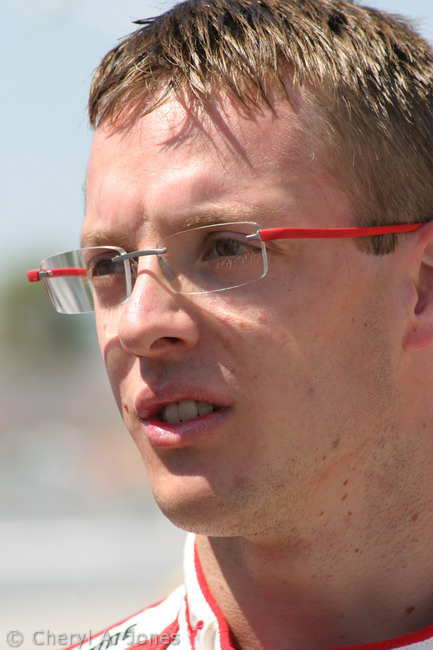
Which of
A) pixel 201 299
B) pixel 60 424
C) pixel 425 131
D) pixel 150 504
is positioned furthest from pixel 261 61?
pixel 60 424

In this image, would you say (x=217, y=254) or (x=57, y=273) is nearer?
(x=217, y=254)

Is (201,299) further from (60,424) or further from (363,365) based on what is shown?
(60,424)

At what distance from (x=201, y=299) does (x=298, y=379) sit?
12.5 inches

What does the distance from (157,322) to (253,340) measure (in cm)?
24

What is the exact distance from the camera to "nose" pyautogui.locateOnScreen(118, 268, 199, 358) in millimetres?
2305

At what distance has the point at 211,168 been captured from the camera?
236 cm

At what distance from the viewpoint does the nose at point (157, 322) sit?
2305 mm

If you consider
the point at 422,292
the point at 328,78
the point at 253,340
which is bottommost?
the point at 253,340

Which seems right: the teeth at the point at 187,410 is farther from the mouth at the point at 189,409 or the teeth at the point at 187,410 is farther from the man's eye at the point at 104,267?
the man's eye at the point at 104,267

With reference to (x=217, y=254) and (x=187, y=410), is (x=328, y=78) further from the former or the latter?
(x=187, y=410)

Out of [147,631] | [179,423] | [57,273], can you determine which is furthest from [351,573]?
[57,273]

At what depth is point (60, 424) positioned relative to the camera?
121ft

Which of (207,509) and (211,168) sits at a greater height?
(211,168)

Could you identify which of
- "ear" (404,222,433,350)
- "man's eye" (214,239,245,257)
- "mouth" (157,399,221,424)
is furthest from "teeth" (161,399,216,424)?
"ear" (404,222,433,350)
